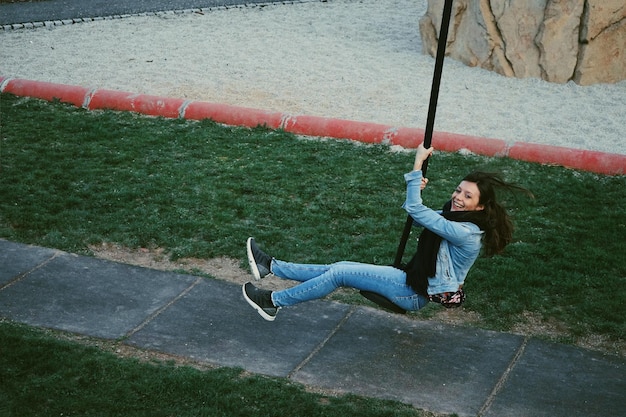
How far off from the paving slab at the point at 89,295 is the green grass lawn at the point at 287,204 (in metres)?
0.36

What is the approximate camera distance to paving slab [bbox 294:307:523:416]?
204 inches

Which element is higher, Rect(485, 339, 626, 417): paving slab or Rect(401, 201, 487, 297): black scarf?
Rect(401, 201, 487, 297): black scarf

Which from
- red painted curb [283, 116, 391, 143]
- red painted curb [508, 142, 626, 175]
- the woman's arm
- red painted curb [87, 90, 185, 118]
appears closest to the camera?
the woman's arm

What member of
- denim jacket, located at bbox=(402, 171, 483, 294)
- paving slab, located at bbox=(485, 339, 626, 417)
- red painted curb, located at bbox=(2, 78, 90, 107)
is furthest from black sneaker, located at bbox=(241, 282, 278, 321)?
red painted curb, located at bbox=(2, 78, 90, 107)

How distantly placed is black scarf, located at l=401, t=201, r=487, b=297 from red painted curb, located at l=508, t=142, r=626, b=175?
11.7ft

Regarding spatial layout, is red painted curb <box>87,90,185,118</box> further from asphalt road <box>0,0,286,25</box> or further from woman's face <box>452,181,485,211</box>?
woman's face <box>452,181,485,211</box>

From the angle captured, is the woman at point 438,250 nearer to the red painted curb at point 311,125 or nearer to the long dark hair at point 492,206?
the long dark hair at point 492,206

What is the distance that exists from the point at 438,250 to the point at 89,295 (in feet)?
8.01

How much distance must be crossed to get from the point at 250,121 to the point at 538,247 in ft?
12.5

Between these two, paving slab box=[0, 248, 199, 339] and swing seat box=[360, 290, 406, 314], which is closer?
swing seat box=[360, 290, 406, 314]

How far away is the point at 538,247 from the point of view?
23.2 ft

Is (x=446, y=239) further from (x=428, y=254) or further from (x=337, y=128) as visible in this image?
(x=337, y=128)

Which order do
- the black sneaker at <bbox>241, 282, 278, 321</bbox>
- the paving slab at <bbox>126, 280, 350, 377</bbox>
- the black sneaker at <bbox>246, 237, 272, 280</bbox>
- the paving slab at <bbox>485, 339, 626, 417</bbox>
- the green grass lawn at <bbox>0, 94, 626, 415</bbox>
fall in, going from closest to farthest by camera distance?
the paving slab at <bbox>485, 339, 626, 417</bbox> < the paving slab at <bbox>126, 280, 350, 377</bbox> < the black sneaker at <bbox>241, 282, 278, 321</bbox> < the black sneaker at <bbox>246, 237, 272, 280</bbox> < the green grass lawn at <bbox>0, 94, 626, 415</bbox>

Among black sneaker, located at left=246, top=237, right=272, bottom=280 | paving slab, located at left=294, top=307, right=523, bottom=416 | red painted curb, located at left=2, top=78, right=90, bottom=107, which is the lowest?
paving slab, located at left=294, top=307, right=523, bottom=416
